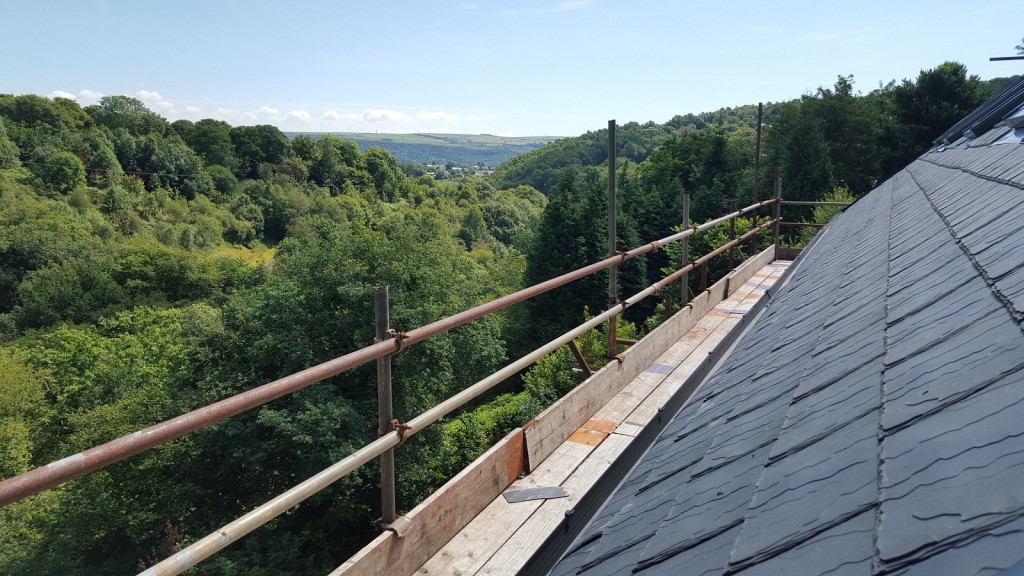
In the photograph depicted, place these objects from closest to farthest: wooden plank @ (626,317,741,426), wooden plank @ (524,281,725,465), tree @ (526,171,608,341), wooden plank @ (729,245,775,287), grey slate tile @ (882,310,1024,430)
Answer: grey slate tile @ (882,310,1024,430) < wooden plank @ (524,281,725,465) < wooden plank @ (626,317,741,426) < wooden plank @ (729,245,775,287) < tree @ (526,171,608,341)

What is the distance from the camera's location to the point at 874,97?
39906 mm

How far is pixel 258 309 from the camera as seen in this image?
870 inches

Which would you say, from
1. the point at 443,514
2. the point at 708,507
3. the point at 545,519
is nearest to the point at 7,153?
the point at 443,514

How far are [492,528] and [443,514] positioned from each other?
0.27 metres

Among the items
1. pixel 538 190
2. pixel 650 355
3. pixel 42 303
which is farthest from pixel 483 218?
pixel 650 355

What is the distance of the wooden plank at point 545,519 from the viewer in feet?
8.13

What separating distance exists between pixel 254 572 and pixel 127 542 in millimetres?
8451

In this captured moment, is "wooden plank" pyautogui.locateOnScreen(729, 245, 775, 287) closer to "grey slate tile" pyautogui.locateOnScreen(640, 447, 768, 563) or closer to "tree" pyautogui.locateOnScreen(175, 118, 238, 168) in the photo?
"grey slate tile" pyautogui.locateOnScreen(640, 447, 768, 563)

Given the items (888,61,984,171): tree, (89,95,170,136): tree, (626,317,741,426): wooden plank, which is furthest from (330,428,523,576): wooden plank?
(89,95,170,136): tree

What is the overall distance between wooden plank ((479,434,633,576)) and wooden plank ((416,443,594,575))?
30 mm

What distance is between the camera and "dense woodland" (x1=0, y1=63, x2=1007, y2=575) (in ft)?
62.6

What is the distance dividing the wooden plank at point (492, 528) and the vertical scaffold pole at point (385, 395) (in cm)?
32

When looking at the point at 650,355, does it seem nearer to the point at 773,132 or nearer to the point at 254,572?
the point at 254,572

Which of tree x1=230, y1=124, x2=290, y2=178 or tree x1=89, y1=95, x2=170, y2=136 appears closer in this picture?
tree x1=89, y1=95, x2=170, y2=136
